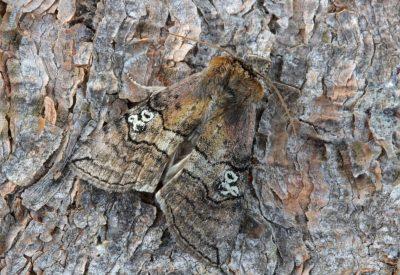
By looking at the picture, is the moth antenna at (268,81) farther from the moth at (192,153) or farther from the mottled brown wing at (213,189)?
the mottled brown wing at (213,189)

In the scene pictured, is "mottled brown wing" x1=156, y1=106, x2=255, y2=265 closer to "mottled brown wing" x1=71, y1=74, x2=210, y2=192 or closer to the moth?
the moth

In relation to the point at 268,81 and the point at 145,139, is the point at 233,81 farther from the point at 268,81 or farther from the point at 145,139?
the point at 145,139

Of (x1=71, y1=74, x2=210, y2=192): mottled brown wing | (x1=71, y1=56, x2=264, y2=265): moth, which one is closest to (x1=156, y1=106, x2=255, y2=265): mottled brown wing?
(x1=71, y1=56, x2=264, y2=265): moth

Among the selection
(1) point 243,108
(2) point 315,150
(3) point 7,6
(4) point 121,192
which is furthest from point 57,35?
(2) point 315,150

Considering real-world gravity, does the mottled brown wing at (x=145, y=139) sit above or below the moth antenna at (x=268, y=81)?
below

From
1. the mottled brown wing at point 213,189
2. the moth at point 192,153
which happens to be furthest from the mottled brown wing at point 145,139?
the mottled brown wing at point 213,189

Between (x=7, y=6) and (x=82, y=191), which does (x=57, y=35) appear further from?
(x=82, y=191)

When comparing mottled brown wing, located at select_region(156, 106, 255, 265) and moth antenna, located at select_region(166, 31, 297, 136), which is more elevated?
moth antenna, located at select_region(166, 31, 297, 136)
